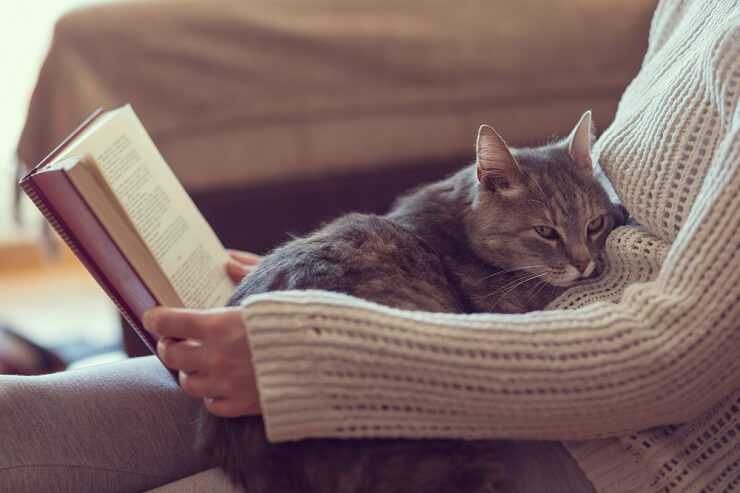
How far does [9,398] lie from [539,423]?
0.76m

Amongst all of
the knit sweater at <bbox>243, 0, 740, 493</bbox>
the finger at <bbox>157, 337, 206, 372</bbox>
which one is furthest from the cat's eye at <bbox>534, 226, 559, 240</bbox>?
the finger at <bbox>157, 337, 206, 372</bbox>

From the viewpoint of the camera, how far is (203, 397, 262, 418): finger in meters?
0.88

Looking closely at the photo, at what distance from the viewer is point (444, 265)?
1.22 m

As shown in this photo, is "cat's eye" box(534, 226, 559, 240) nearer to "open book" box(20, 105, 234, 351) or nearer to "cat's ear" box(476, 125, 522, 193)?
"cat's ear" box(476, 125, 522, 193)

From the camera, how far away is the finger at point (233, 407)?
88cm

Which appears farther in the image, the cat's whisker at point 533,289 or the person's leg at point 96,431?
the cat's whisker at point 533,289

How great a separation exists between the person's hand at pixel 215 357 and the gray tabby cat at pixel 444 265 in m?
0.04

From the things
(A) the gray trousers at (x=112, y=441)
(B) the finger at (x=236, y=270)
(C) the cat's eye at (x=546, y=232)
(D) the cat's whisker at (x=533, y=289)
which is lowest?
(A) the gray trousers at (x=112, y=441)

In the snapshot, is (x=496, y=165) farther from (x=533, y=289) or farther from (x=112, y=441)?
(x=112, y=441)

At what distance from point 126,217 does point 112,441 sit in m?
0.34

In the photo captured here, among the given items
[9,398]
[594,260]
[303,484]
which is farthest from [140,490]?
[594,260]

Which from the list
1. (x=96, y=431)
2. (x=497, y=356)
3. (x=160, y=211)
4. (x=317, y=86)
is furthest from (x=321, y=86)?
(x=497, y=356)

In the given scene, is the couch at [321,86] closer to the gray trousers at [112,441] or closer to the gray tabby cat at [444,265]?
the gray tabby cat at [444,265]

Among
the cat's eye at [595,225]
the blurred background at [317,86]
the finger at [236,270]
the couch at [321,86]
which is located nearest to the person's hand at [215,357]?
the finger at [236,270]
